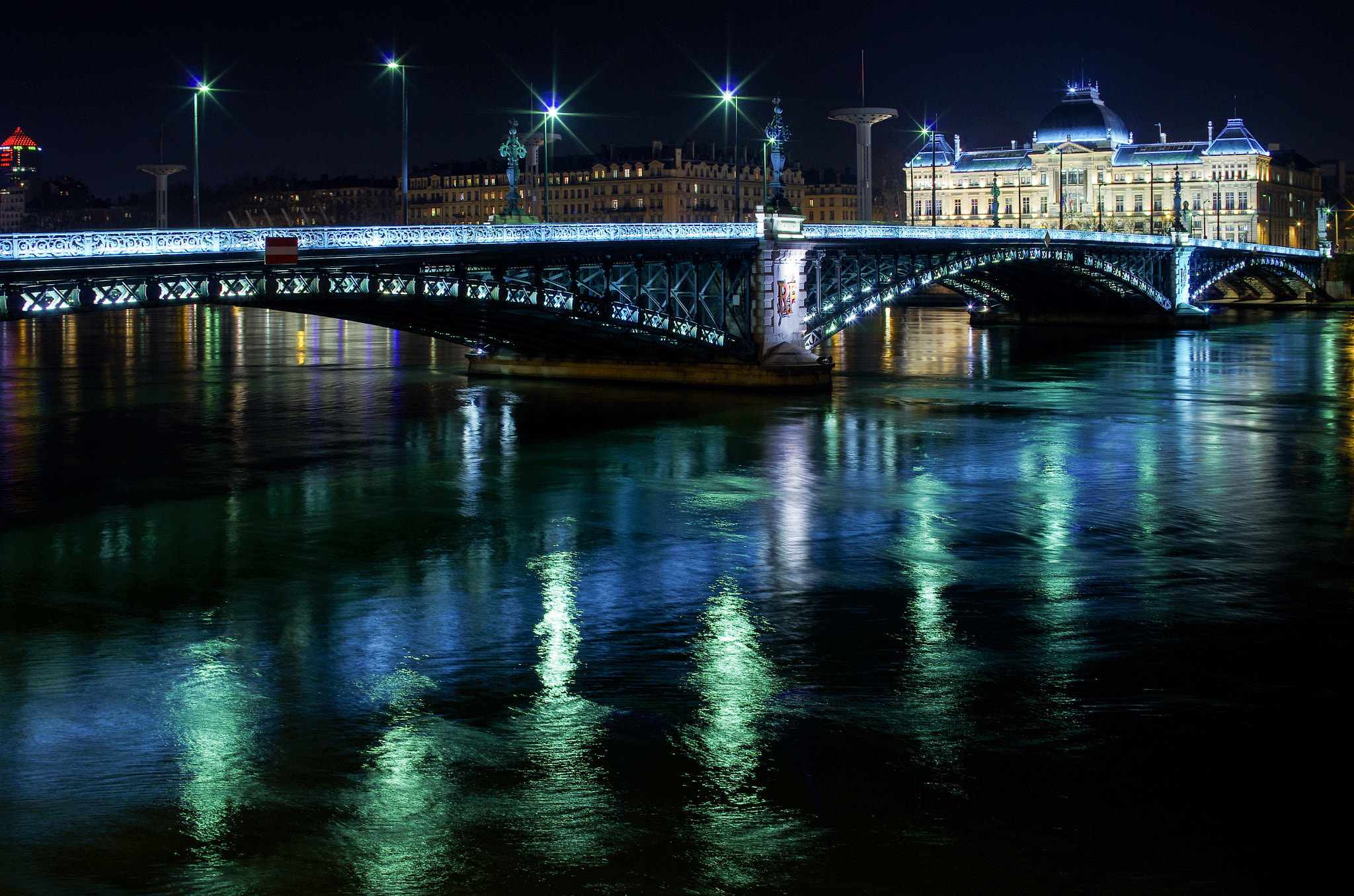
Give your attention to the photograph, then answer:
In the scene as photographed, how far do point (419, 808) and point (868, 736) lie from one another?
4.10 meters

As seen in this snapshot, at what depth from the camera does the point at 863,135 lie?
86875 mm

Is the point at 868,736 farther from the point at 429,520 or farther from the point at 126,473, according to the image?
the point at 126,473

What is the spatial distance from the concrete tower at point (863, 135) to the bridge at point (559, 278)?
10472mm

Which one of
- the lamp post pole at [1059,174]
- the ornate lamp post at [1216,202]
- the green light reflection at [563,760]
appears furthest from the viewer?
the lamp post pole at [1059,174]

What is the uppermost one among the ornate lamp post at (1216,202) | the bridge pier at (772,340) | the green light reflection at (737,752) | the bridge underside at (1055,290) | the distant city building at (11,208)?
the ornate lamp post at (1216,202)

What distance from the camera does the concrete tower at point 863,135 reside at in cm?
8162

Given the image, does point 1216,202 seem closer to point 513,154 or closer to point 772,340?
point 772,340

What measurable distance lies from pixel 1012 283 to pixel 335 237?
227 feet

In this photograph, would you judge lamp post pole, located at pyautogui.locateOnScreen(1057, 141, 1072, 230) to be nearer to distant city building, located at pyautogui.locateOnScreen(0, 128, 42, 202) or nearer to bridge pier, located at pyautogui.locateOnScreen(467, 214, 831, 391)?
distant city building, located at pyautogui.locateOnScreen(0, 128, 42, 202)

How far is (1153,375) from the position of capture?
2299 inches

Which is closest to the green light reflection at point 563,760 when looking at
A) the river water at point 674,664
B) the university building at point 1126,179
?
the river water at point 674,664

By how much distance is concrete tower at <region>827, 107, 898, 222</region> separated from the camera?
268 ft

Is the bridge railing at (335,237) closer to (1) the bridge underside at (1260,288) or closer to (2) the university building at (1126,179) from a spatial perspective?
(1) the bridge underside at (1260,288)

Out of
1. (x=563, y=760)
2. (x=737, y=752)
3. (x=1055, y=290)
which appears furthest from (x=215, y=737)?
(x=1055, y=290)
